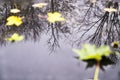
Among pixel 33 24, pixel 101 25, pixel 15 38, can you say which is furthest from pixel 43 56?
pixel 101 25

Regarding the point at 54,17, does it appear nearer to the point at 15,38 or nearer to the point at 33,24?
the point at 33,24

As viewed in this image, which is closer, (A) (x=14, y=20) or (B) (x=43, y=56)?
(B) (x=43, y=56)

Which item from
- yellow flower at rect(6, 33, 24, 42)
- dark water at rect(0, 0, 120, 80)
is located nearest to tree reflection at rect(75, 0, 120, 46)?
dark water at rect(0, 0, 120, 80)

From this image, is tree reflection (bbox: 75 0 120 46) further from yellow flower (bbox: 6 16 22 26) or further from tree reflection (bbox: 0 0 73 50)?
yellow flower (bbox: 6 16 22 26)

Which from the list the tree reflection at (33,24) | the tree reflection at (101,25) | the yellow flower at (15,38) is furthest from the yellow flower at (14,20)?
the tree reflection at (101,25)

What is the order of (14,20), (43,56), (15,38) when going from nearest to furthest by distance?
(43,56), (15,38), (14,20)

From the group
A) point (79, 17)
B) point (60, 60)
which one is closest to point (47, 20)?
point (79, 17)
